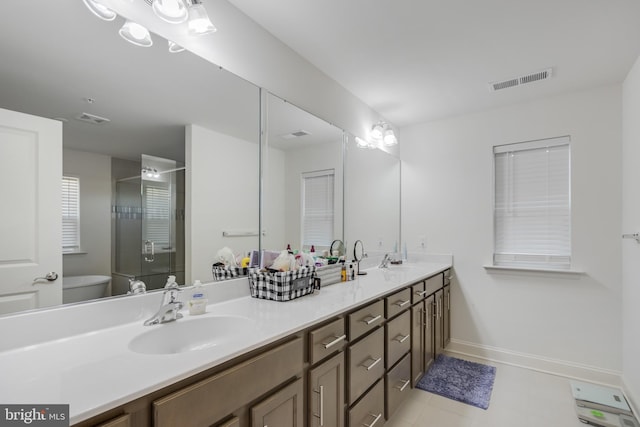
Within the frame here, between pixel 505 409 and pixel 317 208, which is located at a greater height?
pixel 317 208

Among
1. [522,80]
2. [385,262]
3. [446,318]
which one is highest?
[522,80]

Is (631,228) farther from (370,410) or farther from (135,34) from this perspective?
(135,34)

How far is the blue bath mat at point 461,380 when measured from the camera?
7.38 feet

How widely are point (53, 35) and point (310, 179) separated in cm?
149

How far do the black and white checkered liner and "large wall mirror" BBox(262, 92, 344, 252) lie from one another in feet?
0.81

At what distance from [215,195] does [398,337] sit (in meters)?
1.38

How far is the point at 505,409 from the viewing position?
6.96ft

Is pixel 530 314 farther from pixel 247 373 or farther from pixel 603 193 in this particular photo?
pixel 247 373

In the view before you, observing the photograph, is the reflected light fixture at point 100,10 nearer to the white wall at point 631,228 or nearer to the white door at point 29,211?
the white door at point 29,211

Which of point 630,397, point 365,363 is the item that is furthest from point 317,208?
point 630,397

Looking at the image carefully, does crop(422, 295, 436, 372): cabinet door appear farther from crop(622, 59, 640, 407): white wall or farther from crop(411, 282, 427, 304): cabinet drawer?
crop(622, 59, 640, 407): white wall

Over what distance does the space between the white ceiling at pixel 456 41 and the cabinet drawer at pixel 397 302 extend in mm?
1567

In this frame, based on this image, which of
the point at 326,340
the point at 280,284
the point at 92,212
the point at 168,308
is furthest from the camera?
the point at 280,284

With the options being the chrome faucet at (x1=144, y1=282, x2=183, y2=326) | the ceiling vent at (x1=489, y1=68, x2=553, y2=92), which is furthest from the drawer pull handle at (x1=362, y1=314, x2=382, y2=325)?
the ceiling vent at (x1=489, y1=68, x2=553, y2=92)
